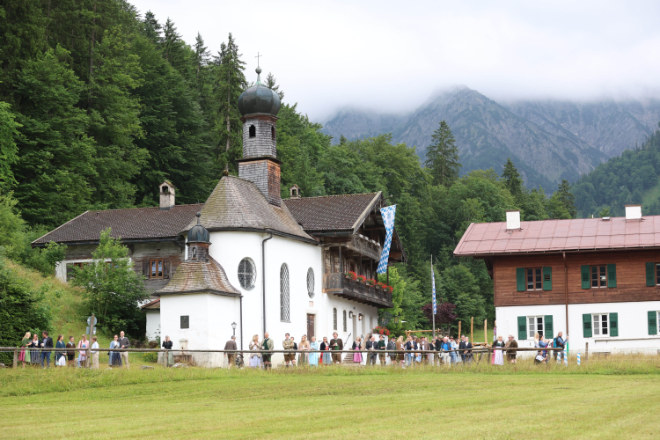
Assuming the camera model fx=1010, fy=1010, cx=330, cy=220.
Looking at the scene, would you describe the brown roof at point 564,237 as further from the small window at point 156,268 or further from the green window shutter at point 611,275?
A: the small window at point 156,268

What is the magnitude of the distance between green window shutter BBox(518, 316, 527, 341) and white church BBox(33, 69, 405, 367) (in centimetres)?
780

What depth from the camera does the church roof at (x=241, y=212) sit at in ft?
139

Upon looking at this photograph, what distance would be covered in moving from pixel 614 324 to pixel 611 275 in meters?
2.29

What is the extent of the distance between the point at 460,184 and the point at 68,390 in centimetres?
8098

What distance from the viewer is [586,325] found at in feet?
154

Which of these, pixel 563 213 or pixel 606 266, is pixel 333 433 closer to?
pixel 606 266

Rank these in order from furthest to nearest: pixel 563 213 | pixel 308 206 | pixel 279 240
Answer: pixel 563 213
pixel 308 206
pixel 279 240

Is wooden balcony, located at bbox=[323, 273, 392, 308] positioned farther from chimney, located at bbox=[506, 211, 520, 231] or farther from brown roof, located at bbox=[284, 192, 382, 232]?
chimney, located at bbox=[506, 211, 520, 231]

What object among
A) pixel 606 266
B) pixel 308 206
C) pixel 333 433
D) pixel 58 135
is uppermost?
pixel 58 135

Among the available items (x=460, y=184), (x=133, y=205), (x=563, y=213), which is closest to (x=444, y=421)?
(x=133, y=205)

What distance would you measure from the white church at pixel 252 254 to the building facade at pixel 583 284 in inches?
252

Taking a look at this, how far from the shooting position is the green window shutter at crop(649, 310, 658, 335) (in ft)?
151

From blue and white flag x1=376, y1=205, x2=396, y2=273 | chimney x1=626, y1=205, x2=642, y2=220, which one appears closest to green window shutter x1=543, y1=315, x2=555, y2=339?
chimney x1=626, y1=205, x2=642, y2=220

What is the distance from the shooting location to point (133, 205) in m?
66.1
